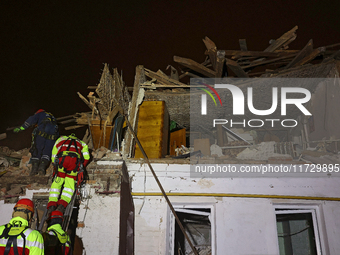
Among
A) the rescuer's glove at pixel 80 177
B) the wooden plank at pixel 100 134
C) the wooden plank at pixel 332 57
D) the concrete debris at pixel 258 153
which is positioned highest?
the wooden plank at pixel 332 57

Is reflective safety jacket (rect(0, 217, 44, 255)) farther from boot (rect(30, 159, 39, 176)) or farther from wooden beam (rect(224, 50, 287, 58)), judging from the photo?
wooden beam (rect(224, 50, 287, 58))

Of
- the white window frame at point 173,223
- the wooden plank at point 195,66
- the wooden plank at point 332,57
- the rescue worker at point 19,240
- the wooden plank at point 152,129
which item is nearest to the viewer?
the rescue worker at point 19,240

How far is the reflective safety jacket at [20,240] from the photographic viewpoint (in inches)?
128

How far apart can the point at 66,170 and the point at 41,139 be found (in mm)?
1398

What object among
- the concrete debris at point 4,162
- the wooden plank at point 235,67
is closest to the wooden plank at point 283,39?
the wooden plank at point 235,67

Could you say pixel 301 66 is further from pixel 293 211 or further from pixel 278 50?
pixel 293 211

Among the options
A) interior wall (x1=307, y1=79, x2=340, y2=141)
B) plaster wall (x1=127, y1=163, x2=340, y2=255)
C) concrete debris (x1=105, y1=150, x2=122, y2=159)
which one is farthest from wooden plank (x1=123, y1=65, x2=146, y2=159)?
interior wall (x1=307, y1=79, x2=340, y2=141)

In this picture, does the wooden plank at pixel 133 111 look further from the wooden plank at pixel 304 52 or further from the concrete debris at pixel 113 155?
the wooden plank at pixel 304 52

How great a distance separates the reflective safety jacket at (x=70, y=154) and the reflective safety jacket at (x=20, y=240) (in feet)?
5.29

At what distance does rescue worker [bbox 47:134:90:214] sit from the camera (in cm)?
469

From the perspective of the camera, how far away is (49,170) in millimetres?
5520

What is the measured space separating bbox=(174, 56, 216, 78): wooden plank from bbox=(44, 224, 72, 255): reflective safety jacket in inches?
195

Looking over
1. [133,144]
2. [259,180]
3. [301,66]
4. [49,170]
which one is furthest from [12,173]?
[301,66]

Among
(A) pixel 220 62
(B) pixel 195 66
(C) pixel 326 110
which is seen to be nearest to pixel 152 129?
(B) pixel 195 66
